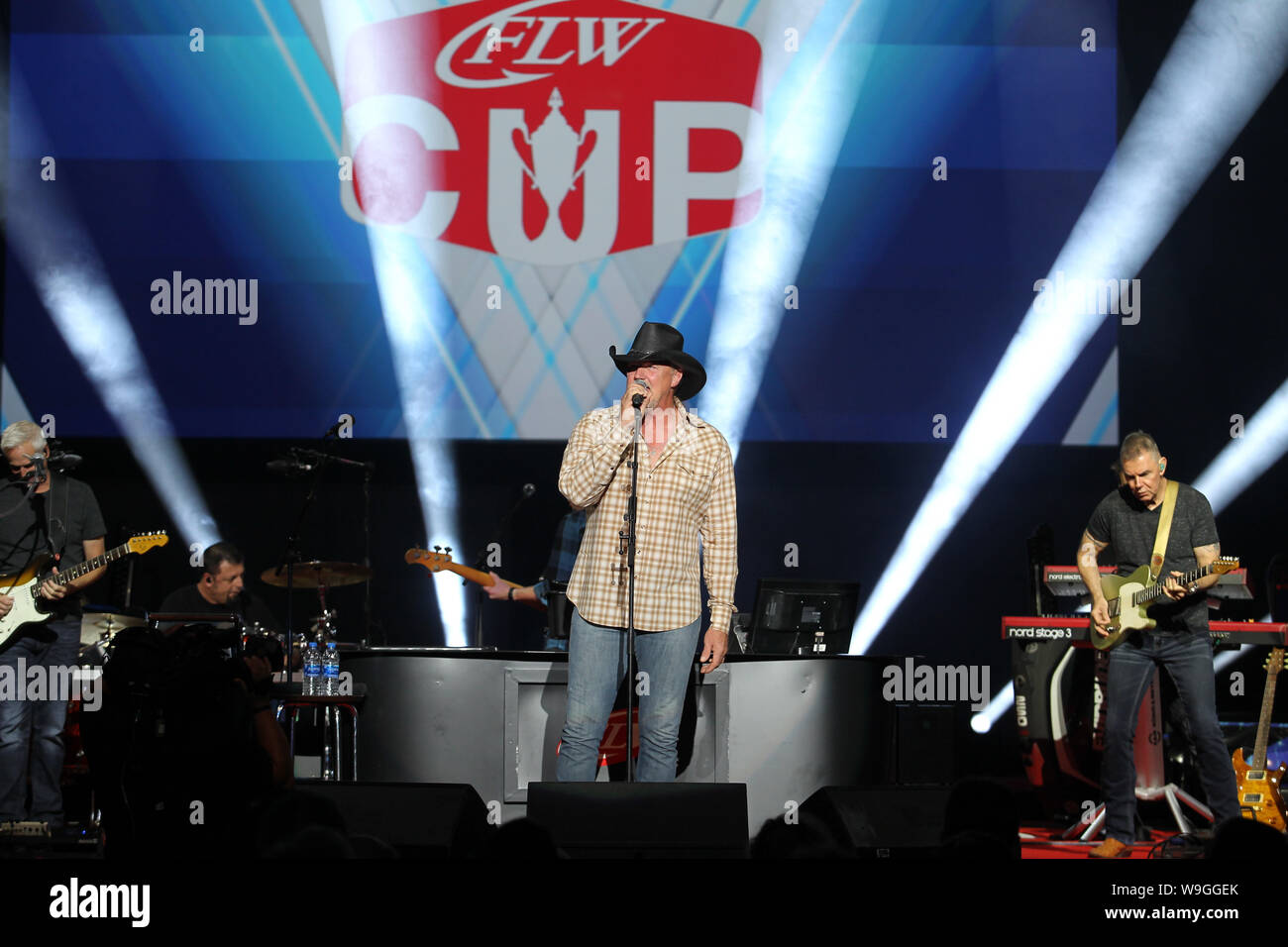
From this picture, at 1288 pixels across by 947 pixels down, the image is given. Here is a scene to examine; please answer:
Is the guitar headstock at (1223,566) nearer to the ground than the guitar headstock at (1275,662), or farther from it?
farther from it

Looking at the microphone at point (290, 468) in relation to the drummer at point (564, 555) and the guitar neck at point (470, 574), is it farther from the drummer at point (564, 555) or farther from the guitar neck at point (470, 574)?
the drummer at point (564, 555)

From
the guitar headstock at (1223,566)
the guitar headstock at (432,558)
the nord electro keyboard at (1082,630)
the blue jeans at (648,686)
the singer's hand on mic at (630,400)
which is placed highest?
the singer's hand on mic at (630,400)

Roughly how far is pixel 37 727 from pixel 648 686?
10.2 ft

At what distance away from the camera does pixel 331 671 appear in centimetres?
541

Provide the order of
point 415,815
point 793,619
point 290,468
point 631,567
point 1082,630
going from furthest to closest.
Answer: point 1082,630 < point 290,468 < point 793,619 < point 631,567 < point 415,815

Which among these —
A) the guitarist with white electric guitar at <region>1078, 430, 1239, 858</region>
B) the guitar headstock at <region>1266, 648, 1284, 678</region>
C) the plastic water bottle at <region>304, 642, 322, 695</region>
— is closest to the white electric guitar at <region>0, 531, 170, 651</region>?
the plastic water bottle at <region>304, 642, 322, 695</region>

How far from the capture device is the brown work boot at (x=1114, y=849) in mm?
5098

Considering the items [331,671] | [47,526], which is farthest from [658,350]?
[47,526]

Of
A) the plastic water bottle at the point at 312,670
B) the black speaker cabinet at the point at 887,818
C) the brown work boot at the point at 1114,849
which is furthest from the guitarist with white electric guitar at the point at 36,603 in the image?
the brown work boot at the point at 1114,849

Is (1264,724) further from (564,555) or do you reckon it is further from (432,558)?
(432,558)
